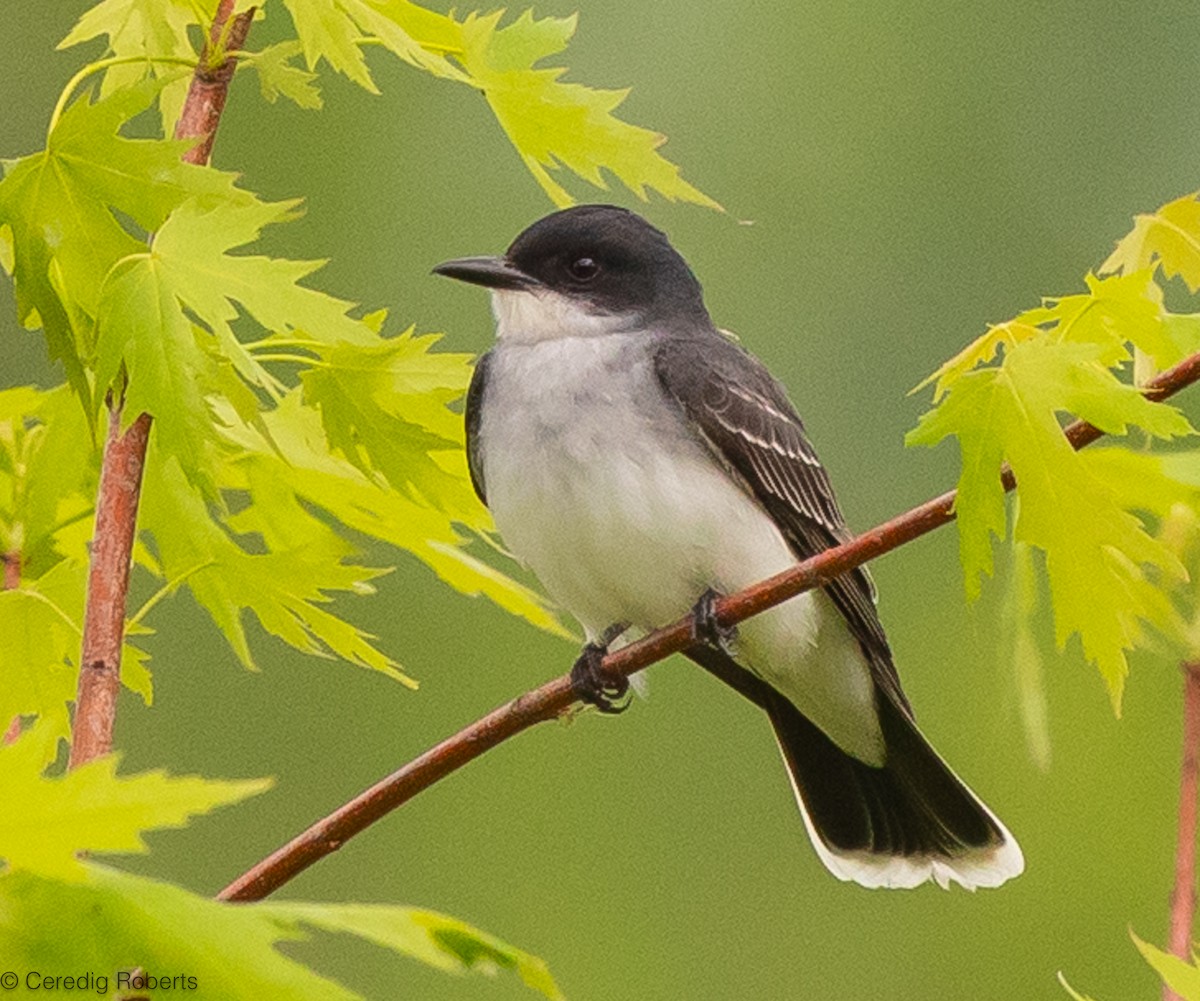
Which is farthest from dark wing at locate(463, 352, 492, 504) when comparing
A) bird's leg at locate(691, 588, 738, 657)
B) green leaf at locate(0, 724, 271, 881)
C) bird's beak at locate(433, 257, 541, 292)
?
green leaf at locate(0, 724, 271, 881)

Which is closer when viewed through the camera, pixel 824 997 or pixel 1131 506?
pixel 1131 506

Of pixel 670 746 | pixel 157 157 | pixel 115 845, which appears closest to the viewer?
pixel 115 845

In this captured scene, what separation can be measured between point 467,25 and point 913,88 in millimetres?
9193

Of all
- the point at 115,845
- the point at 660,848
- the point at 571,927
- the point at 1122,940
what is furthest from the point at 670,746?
the point at 115,845

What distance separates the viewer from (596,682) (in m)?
3.91

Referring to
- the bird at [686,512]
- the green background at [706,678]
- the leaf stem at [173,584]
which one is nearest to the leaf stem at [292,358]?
the leaf stem at [173,584]

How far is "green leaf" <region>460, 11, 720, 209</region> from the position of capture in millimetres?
2846

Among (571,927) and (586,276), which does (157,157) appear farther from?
(571,927)

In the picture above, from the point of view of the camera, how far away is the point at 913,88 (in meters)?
11.7

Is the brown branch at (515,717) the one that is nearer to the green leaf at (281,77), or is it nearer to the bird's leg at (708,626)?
the bird's leg at (708,626)

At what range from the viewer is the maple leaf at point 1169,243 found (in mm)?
2982

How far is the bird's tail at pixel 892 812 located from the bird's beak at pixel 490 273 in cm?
115

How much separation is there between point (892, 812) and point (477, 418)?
132cm

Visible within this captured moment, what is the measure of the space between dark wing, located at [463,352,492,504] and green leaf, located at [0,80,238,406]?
1655 millimetres
